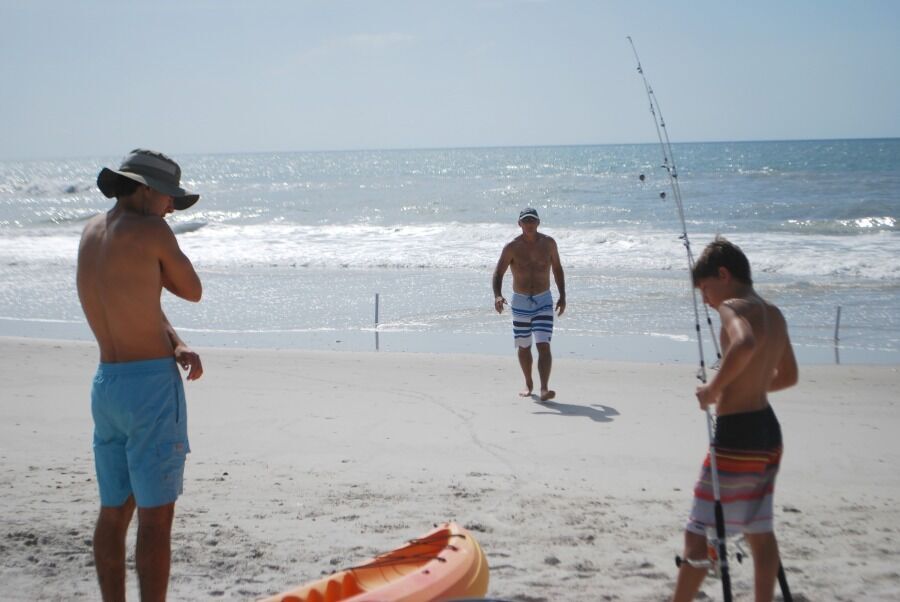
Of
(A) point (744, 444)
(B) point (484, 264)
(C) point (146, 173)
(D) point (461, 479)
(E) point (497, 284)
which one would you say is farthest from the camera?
(B) point (484, 264)

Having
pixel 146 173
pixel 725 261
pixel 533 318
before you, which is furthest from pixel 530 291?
pixel 146 173

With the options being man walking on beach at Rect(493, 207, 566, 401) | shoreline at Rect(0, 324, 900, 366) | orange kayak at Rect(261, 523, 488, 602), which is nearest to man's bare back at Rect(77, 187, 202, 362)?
orange kayak at Rect(261, 523, 488, 602)

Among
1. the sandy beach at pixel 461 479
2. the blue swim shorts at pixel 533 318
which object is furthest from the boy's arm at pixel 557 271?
the sandy beach at pixel 461 479

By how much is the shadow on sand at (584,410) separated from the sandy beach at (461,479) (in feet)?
0.10

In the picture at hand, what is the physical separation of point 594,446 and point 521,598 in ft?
8.27

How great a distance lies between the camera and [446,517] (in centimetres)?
471

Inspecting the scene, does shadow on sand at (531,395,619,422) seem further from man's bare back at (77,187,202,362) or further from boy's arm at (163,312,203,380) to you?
man's bare back at (77,187,202,362)

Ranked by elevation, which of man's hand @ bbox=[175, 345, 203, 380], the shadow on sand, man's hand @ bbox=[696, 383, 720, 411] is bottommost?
the shadow on sand

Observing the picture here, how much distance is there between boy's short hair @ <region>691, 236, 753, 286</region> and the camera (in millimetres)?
3275

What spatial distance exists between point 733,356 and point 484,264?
17.0 m

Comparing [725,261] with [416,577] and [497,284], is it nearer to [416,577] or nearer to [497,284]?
[416,577]

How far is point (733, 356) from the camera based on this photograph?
3.06 meters

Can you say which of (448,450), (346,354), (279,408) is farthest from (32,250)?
(448,450)

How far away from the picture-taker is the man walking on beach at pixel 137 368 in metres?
3.23
